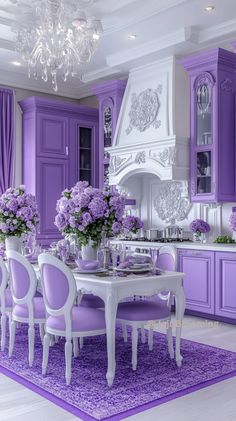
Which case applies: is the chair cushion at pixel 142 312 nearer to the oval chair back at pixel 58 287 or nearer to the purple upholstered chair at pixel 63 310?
the purple upholstered chair at pixel 63 310

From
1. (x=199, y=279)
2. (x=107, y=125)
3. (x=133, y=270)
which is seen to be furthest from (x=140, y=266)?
(x=107, y=125)

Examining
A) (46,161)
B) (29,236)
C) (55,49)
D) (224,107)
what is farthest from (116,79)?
(29,236)

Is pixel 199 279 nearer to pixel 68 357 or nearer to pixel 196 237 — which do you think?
pixel 196 237

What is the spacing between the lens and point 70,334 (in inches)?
117

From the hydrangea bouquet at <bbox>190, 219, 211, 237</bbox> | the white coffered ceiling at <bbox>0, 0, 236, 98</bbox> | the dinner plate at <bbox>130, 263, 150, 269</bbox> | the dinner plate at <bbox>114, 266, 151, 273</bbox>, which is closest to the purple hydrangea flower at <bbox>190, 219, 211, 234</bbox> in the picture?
the hydrangea bouquet at <bbox>190, 219, 211, 237</bbox>

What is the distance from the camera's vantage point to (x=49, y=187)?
679 cm

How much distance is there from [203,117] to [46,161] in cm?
243

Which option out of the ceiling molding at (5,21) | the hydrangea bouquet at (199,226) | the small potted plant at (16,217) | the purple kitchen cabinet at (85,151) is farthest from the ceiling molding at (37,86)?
the small potted plant at (16,217)

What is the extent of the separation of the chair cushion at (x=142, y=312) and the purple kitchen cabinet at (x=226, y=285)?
1393 mm

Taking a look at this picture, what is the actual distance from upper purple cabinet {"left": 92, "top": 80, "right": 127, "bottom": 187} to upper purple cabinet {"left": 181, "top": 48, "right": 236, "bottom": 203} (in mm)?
1254

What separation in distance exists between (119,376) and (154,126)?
3403mm

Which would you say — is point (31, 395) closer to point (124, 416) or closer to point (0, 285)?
point (124, 416)

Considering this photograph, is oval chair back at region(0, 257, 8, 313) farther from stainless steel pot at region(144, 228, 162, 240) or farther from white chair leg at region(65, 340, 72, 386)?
stainless steel pot at region(144, 228, 162, 240)

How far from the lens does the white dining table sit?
294cm
